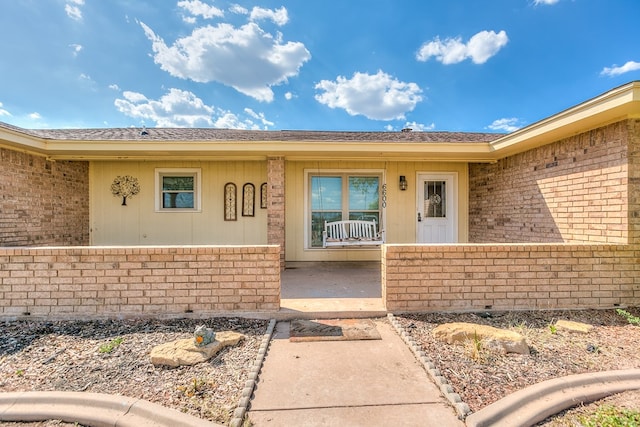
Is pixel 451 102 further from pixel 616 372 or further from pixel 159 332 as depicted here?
pixel 159 332

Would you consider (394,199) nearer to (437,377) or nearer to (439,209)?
(439,209)

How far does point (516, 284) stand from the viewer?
A: 3338 millimetres

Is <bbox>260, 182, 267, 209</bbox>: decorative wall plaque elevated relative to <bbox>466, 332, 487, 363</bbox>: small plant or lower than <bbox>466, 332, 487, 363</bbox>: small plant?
elevated

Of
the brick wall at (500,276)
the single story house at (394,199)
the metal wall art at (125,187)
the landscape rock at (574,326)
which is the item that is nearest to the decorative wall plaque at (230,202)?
the single story house at (394,199)

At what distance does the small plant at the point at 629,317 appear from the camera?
3045 millimetres

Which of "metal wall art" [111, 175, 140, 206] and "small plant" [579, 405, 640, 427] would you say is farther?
"metal wall art" [111, 175, 140, 206]

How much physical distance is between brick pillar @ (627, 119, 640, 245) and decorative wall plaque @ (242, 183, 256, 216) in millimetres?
5930

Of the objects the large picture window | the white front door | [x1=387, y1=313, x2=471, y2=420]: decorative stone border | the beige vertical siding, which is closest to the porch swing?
the large picture window

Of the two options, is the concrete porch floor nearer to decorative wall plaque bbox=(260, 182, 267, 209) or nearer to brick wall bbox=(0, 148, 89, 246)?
decorative wall plaque bbox=(260, 182, 267, 209)

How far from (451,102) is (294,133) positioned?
28.4 ft

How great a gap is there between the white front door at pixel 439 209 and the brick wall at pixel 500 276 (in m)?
3.19

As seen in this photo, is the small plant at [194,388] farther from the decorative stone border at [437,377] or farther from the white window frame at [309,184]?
the white window frame at [309,184]

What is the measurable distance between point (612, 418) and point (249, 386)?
7.40 ft

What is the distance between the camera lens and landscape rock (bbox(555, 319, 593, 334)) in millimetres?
2836
